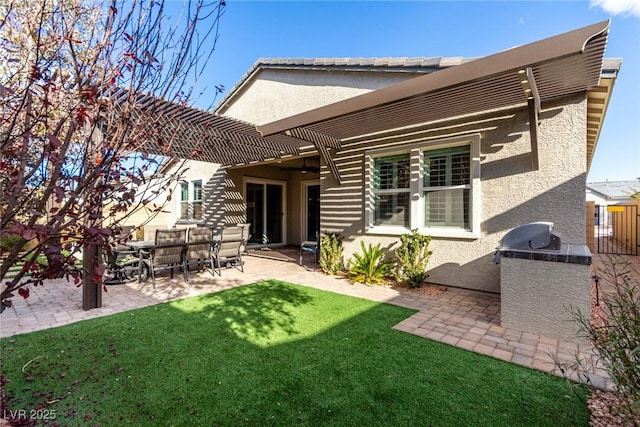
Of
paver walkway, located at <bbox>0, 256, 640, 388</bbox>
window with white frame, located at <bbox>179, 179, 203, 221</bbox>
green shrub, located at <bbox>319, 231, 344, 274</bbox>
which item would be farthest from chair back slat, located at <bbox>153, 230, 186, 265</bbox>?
window with white frame, located at <bbox>179, 179, 203, 221</bbox>

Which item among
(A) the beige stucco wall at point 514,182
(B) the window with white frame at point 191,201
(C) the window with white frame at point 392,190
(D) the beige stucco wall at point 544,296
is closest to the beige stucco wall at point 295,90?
(A) the beige stucco wall at point 514,182

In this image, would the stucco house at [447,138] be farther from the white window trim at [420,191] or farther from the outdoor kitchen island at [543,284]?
the outdoor kitchen island at [543,284]

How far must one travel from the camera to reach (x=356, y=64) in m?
7.89

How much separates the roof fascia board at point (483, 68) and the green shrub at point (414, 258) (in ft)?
10.3

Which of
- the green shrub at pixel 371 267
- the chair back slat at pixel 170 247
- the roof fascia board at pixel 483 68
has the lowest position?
the green shrub at pixel 371 267

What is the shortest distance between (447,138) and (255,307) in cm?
518

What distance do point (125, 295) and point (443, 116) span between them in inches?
294

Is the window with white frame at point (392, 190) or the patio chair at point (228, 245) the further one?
the patio chair at point (228, 245)

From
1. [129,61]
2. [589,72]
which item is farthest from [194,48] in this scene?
[589,72]

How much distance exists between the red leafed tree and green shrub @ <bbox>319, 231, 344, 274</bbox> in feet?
19.7

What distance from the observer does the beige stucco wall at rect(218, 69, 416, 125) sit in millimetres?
7996

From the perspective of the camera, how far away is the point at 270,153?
10.3m

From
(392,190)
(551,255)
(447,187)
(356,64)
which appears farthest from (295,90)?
(551,255)

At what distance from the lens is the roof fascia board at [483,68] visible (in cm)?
317
